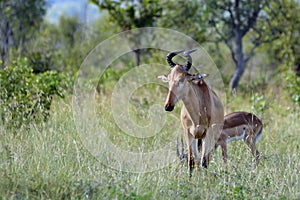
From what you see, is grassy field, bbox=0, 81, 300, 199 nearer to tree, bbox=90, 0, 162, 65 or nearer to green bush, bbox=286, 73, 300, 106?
green bush, bbox=286, 73, 300, 106

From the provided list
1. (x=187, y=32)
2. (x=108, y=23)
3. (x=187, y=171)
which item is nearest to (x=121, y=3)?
(x=108, y=23)

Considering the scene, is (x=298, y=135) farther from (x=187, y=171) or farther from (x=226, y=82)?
(x=226, y=82)

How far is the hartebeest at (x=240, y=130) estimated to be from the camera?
7.53m

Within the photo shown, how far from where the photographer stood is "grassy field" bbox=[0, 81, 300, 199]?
4930 mm

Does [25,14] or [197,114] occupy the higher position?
[25,14]

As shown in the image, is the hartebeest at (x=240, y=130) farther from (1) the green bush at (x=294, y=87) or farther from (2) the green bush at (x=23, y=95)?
(1) the green bush at (x=294, y=87)

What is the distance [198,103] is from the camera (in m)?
6.68

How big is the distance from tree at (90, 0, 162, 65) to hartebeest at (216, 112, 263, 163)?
768cm

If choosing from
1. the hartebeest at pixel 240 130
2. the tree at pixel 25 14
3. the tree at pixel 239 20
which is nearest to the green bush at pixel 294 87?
the tree at pixel 239 20

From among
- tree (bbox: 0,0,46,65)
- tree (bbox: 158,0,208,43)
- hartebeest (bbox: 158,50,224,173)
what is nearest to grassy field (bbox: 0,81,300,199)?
hartebeest (bbox: 158,50,224,173)

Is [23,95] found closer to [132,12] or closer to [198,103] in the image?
[198,103]

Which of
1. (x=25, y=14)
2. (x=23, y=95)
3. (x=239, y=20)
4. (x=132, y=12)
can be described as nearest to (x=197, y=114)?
(x=23, y=95)

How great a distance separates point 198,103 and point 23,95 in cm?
290

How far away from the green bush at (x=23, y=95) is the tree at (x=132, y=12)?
667 centimetres
